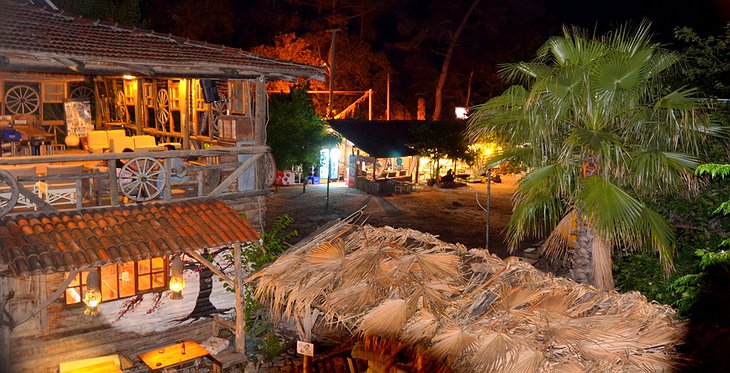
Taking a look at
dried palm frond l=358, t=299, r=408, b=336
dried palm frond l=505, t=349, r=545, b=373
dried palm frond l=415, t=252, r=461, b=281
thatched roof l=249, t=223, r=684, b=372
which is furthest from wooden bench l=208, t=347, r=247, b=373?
dried palm frond l=505, t=349, r=545, b=373

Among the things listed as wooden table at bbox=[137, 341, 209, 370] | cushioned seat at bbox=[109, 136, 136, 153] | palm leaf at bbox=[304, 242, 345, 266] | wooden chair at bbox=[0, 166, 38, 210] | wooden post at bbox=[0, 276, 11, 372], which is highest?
cushioned seat at bbox=[109, 136, 136, 153]

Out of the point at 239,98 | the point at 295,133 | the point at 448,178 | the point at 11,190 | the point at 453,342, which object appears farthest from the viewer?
the point at 448,178

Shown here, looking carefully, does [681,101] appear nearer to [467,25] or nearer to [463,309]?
[463,309]

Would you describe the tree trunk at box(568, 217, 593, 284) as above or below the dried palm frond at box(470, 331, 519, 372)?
above

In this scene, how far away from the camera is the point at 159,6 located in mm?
40312

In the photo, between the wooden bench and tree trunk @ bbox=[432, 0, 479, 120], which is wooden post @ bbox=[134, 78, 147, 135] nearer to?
the wooden bench

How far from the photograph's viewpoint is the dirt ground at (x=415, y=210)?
899 inches

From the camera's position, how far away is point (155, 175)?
12.2m

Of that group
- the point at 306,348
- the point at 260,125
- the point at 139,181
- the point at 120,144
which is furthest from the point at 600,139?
the point at 120,144

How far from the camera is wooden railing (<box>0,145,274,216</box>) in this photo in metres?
10.6

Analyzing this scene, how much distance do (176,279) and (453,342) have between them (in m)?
6.77

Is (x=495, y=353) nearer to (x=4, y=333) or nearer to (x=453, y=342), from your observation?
(x=453, y=342)

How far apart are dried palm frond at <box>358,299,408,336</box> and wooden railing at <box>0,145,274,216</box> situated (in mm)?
4950

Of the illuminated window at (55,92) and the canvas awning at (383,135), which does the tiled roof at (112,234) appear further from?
the canvas awning at (383,135)
